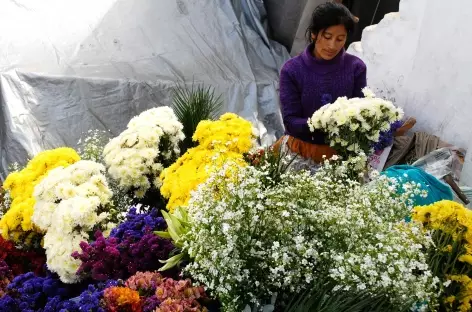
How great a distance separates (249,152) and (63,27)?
3.16 metres

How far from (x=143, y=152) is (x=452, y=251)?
121 centimetres

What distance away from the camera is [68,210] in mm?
1943

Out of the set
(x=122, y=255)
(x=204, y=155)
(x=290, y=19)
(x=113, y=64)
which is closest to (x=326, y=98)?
(x=204, y=155)

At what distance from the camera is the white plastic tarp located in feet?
14.6

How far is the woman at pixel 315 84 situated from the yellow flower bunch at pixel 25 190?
3.90 feet

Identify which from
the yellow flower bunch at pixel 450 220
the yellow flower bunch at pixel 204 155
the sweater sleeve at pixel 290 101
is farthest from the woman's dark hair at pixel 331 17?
the yellow flower bunch at pixel 450 220

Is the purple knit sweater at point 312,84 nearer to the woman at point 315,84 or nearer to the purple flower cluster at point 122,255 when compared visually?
the woman at point 315,84

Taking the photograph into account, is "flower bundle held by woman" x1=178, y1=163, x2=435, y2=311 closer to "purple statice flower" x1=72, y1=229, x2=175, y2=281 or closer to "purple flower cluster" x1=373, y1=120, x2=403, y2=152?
"purple statice flower" x1=72, y1=229, x2=175, y2=281

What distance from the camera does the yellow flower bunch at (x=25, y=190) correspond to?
7.19 feet

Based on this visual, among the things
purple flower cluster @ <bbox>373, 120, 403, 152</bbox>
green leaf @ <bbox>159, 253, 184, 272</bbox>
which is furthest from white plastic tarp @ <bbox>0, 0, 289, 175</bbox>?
green leaf @ <bbox>159, 253, 184, 272</bbox>

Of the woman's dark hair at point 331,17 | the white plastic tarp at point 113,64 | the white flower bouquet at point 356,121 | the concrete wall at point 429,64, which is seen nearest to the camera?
the white flower bouquet at point 356,121

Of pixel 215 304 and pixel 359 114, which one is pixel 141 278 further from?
pixel 359 114

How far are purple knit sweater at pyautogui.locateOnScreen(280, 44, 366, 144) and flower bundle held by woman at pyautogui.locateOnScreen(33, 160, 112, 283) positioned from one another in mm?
1226

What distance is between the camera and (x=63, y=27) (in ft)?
15.7
